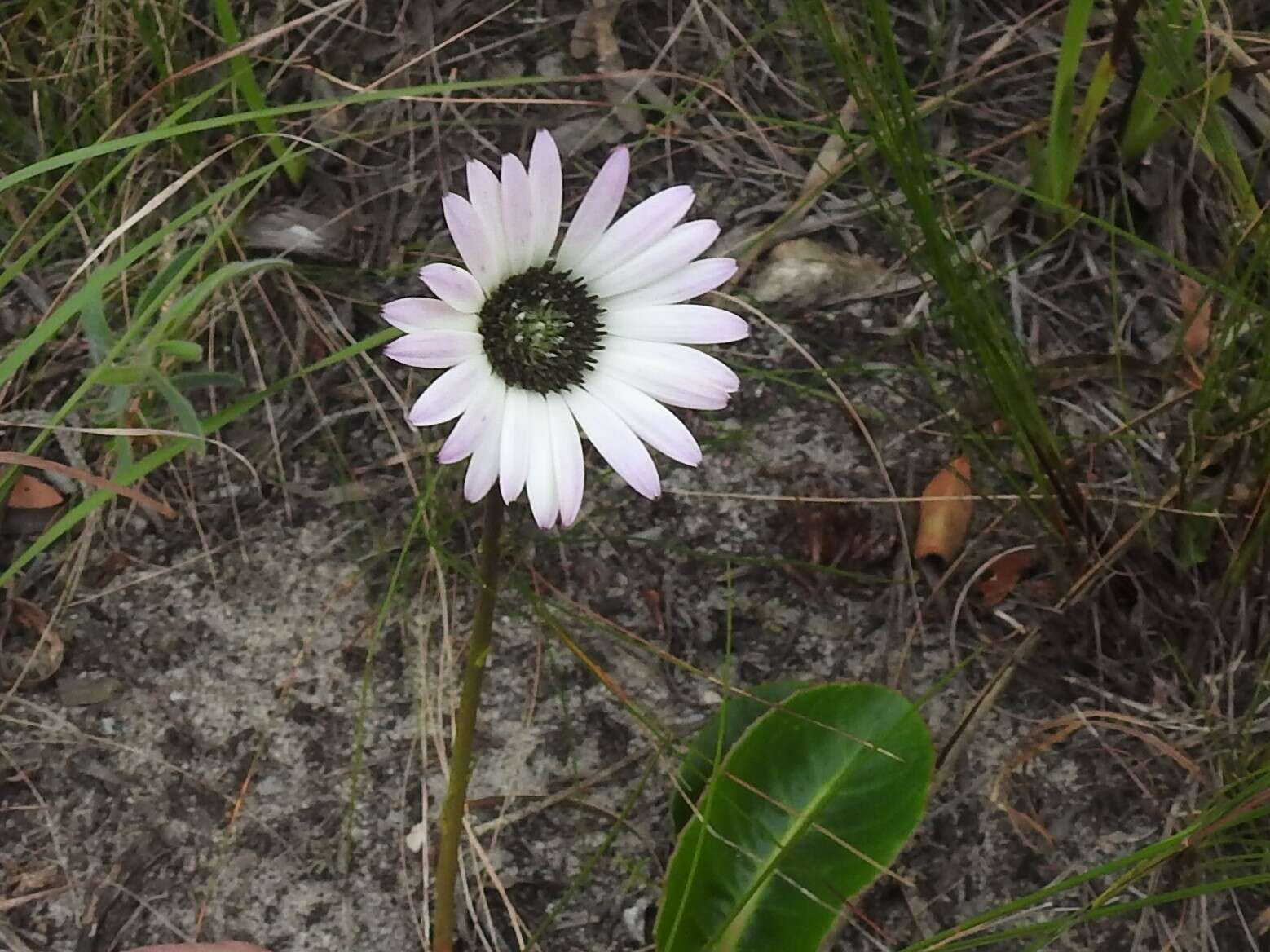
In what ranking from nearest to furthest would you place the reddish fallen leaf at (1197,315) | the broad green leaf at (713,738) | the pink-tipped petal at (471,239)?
the pink-tipped petal at (471,239)
the broad green leaf at (713,738)
the reddish fallen leaf at (1197,315)

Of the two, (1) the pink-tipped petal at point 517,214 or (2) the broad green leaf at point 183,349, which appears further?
(2) the broad green leaf at point 183,349

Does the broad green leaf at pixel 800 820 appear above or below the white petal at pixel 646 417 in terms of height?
below

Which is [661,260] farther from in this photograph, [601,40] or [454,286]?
[601,40]

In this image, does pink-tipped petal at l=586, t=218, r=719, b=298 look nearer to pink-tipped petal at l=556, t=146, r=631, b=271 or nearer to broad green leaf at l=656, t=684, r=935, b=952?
pink-tipped petal at l=556, t=146, r=631, b=271

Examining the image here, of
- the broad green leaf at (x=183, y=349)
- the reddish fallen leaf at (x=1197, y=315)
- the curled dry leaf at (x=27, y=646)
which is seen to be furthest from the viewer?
the reddish fallen leaf at (x=1197, y=315)

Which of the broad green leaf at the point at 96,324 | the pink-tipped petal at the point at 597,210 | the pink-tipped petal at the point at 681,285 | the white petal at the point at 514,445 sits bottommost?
the white petal at the point at 514,445

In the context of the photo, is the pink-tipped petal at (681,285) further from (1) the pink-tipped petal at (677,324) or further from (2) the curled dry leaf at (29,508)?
(2) the curled dry leaf at (29,508)

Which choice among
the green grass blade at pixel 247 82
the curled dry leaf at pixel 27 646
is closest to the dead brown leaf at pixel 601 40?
the green grass blade at pixel 247 82

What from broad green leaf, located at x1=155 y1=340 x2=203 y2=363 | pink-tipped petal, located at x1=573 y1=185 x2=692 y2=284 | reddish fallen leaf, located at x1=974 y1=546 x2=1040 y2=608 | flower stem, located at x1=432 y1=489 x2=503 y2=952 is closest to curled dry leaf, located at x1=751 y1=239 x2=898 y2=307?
reddish fallen leaf, located at x1=974 y1=546 x2=1040 y2=608
